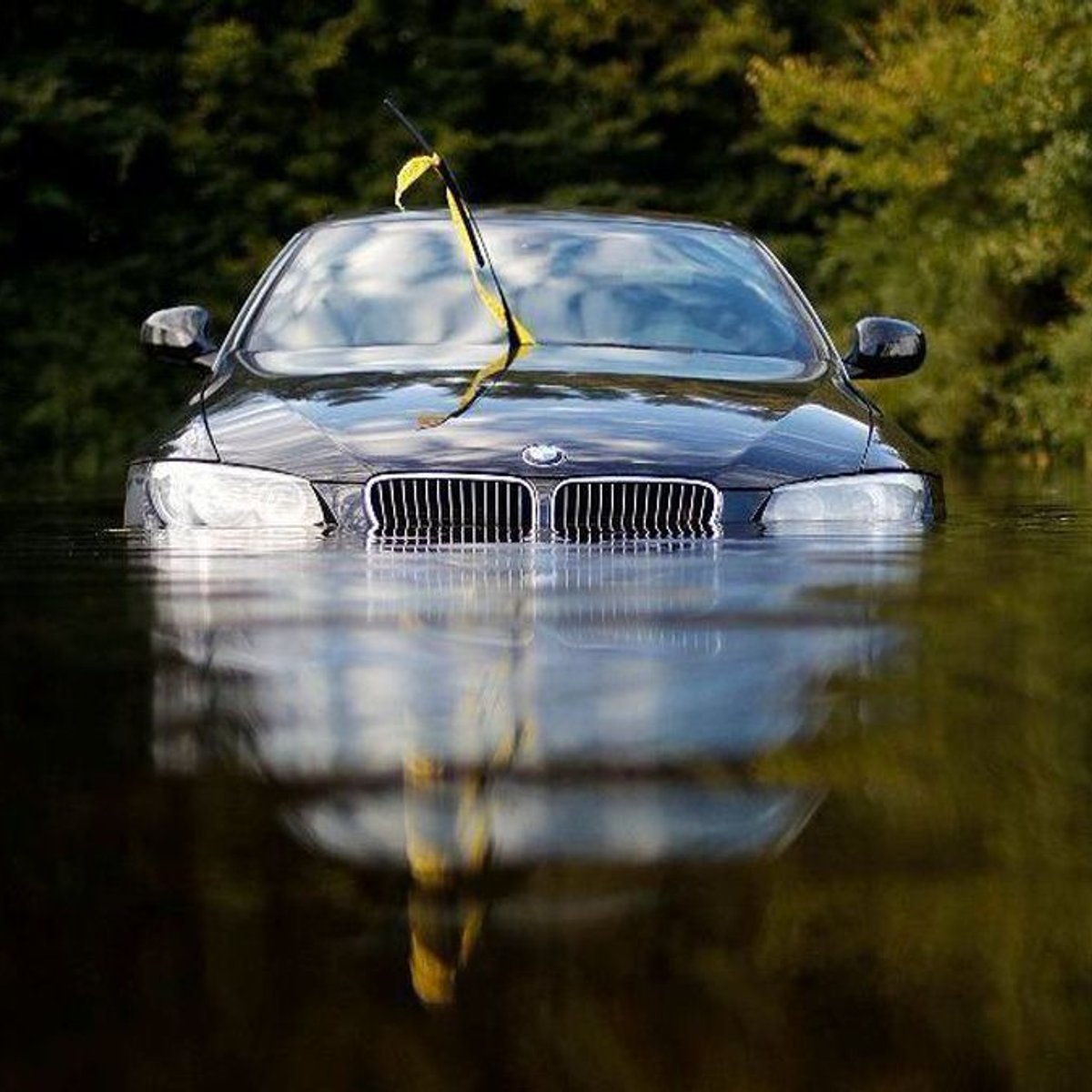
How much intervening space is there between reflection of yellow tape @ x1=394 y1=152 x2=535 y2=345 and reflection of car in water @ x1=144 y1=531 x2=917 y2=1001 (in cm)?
267

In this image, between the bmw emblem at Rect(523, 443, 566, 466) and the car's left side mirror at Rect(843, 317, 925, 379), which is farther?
the car's left side mirror at Rect(843, 317, 925, 379)

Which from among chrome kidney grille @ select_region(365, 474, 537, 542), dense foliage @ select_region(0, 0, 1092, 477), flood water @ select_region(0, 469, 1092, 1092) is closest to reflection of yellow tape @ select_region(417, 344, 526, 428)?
chrome kidney grille @ select_region(365, 474, 537, 542)

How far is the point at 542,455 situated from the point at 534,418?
0.18 metres

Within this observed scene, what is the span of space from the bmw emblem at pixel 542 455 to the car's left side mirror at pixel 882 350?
2141mm

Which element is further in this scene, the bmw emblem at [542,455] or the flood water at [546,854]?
the bmw emblem at [542,455]

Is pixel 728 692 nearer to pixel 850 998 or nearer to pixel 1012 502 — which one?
pixel 850 998

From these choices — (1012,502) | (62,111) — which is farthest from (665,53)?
(1012,502)

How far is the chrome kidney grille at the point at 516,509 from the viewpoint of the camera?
19.8ft

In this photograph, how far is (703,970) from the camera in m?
1.42

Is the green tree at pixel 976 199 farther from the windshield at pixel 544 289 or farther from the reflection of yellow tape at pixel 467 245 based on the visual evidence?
the reflection of yellow tape at pixel 467 245

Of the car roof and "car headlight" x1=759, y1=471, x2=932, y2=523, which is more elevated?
the car roof

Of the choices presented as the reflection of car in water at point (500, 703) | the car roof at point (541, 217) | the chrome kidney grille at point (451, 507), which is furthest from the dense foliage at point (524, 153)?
the reflection of car in water at point (500, 703)

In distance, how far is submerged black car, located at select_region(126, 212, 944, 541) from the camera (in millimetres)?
6070

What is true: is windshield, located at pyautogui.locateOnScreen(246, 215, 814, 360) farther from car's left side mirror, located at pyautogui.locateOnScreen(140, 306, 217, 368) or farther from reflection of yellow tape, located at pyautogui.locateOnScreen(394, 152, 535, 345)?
car's left side mirror, located at pyautogui.locateOnScreen(140, 306, 217, 368)
